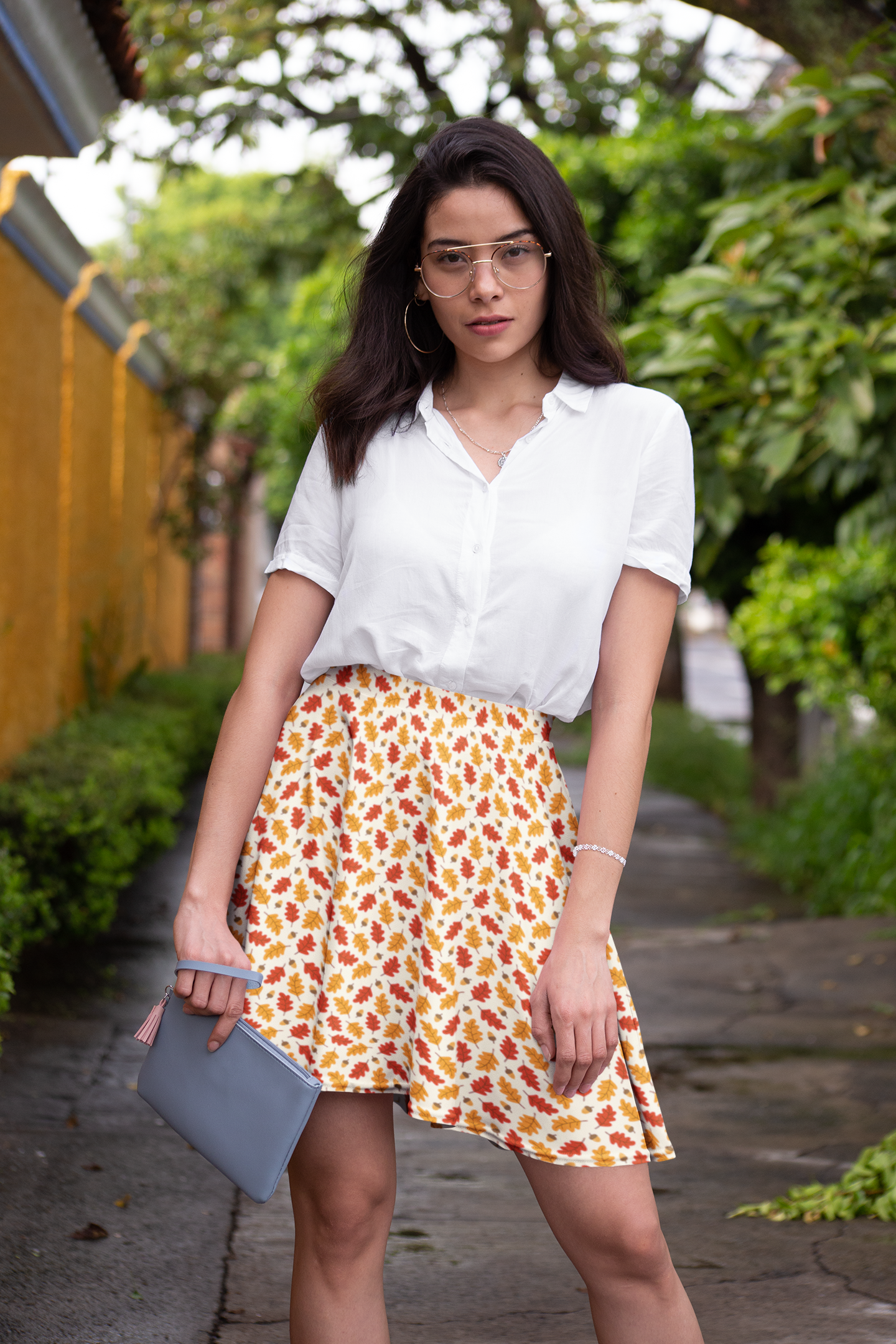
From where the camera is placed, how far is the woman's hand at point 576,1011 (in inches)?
64.4

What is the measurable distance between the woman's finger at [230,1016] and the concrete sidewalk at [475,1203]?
1.02m

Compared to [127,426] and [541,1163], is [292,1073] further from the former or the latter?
[127,426]

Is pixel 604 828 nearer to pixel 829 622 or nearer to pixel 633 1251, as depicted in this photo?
pixel 633 1251

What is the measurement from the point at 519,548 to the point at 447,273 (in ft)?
1.31

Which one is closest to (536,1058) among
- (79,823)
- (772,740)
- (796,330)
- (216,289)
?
(796,330)

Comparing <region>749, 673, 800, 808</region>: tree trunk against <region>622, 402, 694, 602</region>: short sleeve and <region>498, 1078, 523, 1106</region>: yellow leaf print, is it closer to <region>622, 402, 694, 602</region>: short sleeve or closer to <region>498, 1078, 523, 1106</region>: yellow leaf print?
<region>622, 402, 694, 602</region>: short sleeve

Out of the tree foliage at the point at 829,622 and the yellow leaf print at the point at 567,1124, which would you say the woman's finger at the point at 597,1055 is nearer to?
the yellow leaf print at the point at 567,1124

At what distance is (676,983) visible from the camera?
560cm

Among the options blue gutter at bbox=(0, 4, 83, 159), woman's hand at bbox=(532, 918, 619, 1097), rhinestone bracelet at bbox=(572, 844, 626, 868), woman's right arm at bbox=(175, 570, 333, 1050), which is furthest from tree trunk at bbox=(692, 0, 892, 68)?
woman's hand at bbox=(532, 918, 619, 1097)

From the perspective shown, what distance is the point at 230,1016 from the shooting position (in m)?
1.73

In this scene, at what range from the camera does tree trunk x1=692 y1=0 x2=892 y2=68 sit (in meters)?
4.21

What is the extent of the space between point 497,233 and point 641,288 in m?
6.77

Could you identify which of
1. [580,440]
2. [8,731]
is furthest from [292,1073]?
[8,731]

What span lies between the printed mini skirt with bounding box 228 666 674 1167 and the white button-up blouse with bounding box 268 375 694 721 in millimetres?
70
